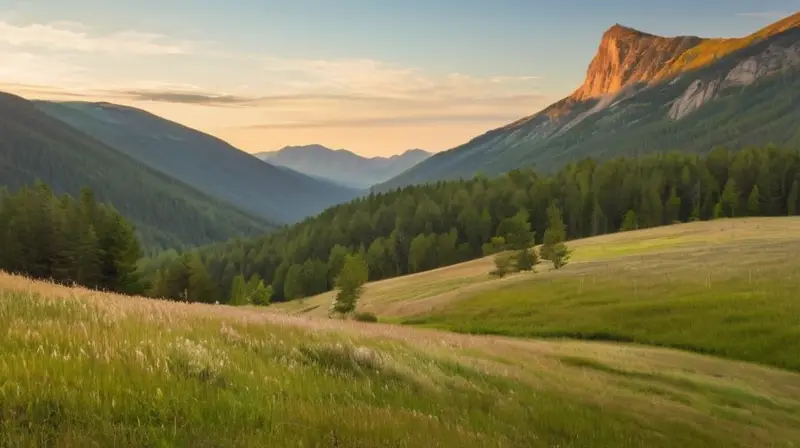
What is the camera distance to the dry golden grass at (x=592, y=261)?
63562 millimetres

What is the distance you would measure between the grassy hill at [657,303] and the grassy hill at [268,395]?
23940mm

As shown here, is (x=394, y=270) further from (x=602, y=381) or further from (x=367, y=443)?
(x=367, y=443)

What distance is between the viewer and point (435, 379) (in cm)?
1158

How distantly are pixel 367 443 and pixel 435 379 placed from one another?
512cm

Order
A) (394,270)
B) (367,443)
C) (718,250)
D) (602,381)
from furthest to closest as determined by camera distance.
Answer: (394,270), (718,250), (602,381), (367,443)

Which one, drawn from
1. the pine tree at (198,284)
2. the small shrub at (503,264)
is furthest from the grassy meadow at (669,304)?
the pine tree at (198,284)

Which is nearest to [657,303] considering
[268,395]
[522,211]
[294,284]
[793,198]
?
[268,395]

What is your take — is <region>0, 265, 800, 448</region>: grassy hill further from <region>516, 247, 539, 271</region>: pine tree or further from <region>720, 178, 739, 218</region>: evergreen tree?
<region>720, 178, 739, 218</region>: evergreen tree

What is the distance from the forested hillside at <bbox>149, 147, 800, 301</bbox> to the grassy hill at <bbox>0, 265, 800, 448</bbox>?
334 feet

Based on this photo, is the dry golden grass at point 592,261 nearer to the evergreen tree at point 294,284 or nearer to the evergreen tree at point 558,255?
the evergreen tree at point 558,255

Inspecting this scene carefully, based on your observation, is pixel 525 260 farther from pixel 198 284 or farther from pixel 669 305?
pixel 198 284

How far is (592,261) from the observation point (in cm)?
7475

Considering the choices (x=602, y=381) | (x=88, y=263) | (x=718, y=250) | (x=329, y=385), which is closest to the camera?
(x=329, y=385)

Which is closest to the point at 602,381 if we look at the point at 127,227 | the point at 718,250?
the point at 718,250
